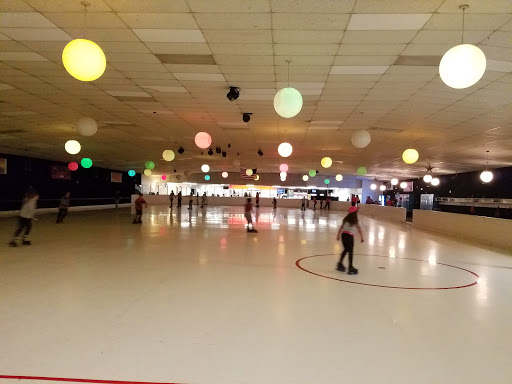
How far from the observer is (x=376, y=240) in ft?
33.0

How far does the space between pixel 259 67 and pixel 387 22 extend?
1899 millimetres

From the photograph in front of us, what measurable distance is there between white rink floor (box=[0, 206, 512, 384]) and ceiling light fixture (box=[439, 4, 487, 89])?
2.32 meters

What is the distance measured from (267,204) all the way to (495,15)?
2820 cm

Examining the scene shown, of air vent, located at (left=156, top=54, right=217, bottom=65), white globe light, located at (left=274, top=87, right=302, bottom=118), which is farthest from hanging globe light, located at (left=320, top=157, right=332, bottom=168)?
air vent, located at (left=156, top=54, right=217, bottom=65)

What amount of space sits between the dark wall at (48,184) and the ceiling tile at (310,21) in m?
12.0

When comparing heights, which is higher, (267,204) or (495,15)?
(495,15)

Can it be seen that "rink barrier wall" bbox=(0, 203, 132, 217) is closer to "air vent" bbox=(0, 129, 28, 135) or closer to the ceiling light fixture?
"air vent" bbox=(0, 129, 28, 135)

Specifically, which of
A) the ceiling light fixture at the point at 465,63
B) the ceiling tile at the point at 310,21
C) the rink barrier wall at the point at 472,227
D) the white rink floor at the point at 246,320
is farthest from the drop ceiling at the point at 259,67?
the white rink floor at the point at 246,320

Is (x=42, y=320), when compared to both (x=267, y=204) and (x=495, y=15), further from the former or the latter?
(x=267, y=204)

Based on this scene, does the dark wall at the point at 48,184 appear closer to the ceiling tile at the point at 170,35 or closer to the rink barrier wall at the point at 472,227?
the ceiling tile at the point at 170,35

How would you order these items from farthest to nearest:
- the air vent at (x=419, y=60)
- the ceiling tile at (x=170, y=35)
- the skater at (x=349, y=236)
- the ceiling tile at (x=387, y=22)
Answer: the skater at (x=349, y=236) < the air vent at (x=419, y=60) < the ceiling tile at (x=170, y=35) < the ceiling tile at (x=387, y=22)

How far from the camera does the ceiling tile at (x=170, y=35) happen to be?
4145 mm

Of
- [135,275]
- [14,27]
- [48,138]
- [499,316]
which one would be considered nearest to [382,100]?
[499,316]

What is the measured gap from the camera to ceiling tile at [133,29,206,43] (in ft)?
13.6
